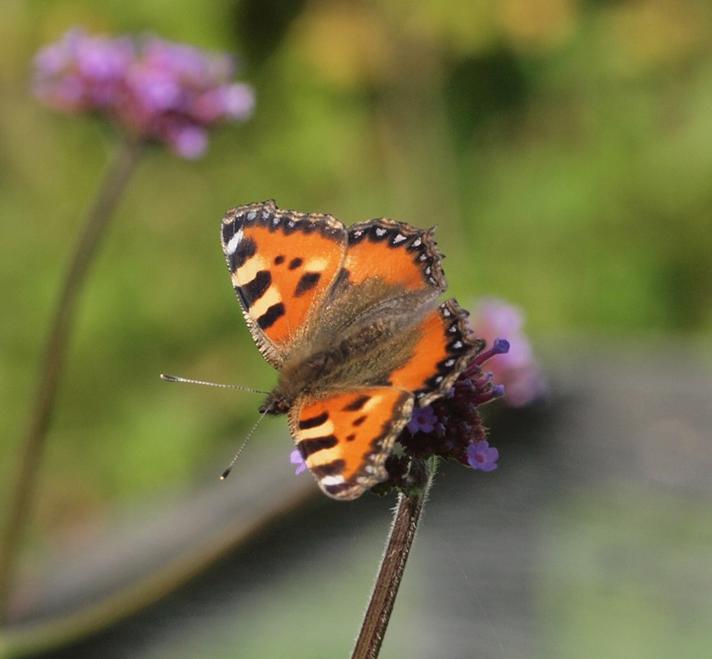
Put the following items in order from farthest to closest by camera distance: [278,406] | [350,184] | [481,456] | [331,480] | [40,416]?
[350,184] < [40,416] < [278,406] < [481,456] < [331,480]

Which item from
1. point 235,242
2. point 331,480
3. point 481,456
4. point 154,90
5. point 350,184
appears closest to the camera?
point 331,480

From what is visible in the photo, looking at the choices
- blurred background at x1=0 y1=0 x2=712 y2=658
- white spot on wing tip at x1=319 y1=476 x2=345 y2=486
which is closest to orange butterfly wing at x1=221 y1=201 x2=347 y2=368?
white spot on wing tip at x1=319 y1=476 x2=345 y2=486

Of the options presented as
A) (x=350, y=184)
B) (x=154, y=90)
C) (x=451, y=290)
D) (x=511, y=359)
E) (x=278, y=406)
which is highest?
(x=154, y=90)

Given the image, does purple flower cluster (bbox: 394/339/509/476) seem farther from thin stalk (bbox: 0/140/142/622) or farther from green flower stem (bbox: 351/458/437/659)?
thin stalk (bbox: 0/140/142/622)

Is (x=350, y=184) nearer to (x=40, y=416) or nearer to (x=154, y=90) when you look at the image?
(x=154, y=90)

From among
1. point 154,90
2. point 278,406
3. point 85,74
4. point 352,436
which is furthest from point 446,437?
point 85,74

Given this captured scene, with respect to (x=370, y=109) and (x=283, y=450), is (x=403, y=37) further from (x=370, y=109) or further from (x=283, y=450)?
(x=283, y=450)
